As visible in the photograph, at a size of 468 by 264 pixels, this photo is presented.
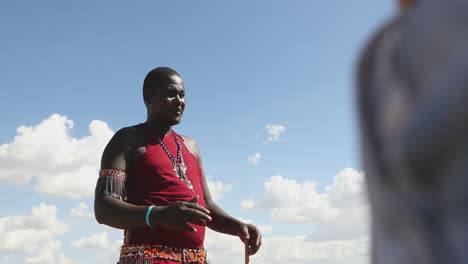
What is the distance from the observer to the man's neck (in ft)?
13.3

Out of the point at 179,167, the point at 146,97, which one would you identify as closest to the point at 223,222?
the point at 179,167

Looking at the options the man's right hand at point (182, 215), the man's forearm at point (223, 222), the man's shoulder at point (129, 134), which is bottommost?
the man's right hand at point (182, 215)

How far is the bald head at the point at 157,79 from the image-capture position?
413 centimetres

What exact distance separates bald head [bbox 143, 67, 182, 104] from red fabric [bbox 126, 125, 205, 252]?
489 millimetres

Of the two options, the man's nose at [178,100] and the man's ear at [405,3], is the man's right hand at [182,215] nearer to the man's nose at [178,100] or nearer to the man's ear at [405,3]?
the man's nose at [178,100]

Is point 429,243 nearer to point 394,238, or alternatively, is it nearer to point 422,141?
point 394,238

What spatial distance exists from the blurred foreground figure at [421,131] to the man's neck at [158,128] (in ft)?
10.6

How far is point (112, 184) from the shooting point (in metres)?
3.53

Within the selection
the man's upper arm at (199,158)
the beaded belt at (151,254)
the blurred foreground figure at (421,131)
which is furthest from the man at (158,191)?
the blurred foreground figure at (421,131)

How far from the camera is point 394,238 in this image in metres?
0.91

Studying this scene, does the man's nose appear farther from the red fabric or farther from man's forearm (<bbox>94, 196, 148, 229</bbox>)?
man's forearm (<bbox>94, 196, 148, 229</bbox>)

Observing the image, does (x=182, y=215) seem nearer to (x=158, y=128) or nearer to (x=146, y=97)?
(x=158, y=128)

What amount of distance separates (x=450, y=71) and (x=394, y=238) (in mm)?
334

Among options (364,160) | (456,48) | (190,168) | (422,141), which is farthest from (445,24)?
(190,168)
